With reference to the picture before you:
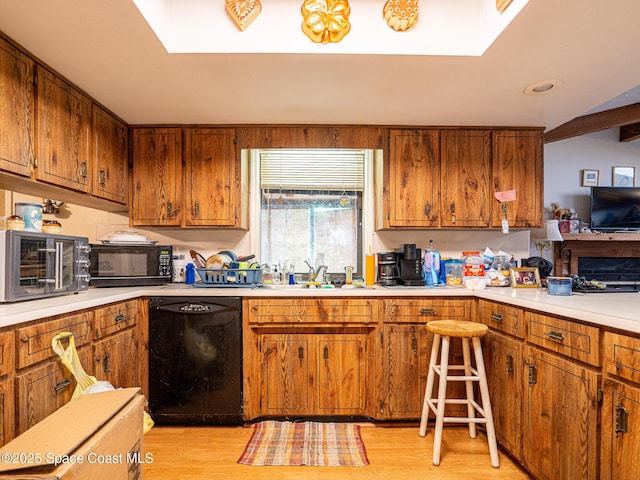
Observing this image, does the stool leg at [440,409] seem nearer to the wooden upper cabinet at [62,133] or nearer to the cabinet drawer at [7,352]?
the cabinet drawer at [7,352]

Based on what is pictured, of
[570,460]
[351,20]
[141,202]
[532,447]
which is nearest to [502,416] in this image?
[532,447]

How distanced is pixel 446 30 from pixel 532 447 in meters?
2.15

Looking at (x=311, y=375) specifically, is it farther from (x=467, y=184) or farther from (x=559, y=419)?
(x=467, y=184)

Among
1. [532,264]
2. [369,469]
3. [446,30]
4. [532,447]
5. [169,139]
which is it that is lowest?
[369,469]

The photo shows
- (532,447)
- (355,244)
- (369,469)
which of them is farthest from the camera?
(355,244)

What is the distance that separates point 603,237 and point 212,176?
494 cm

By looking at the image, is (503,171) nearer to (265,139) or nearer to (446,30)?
(446,30)

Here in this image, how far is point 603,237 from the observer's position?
4.41 metres

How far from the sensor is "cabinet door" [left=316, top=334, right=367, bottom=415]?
2283 millimetres

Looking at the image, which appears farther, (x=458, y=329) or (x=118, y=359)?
(x=118, y=359)

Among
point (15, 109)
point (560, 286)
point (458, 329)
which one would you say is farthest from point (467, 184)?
Answer: point (15, 109)

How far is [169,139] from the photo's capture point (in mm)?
2633

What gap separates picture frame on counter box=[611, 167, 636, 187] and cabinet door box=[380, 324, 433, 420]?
4.38 m

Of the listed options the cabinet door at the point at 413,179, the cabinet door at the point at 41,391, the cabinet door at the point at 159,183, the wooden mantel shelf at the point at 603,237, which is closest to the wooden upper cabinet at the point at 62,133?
the cabinet door at the point at 159,183
